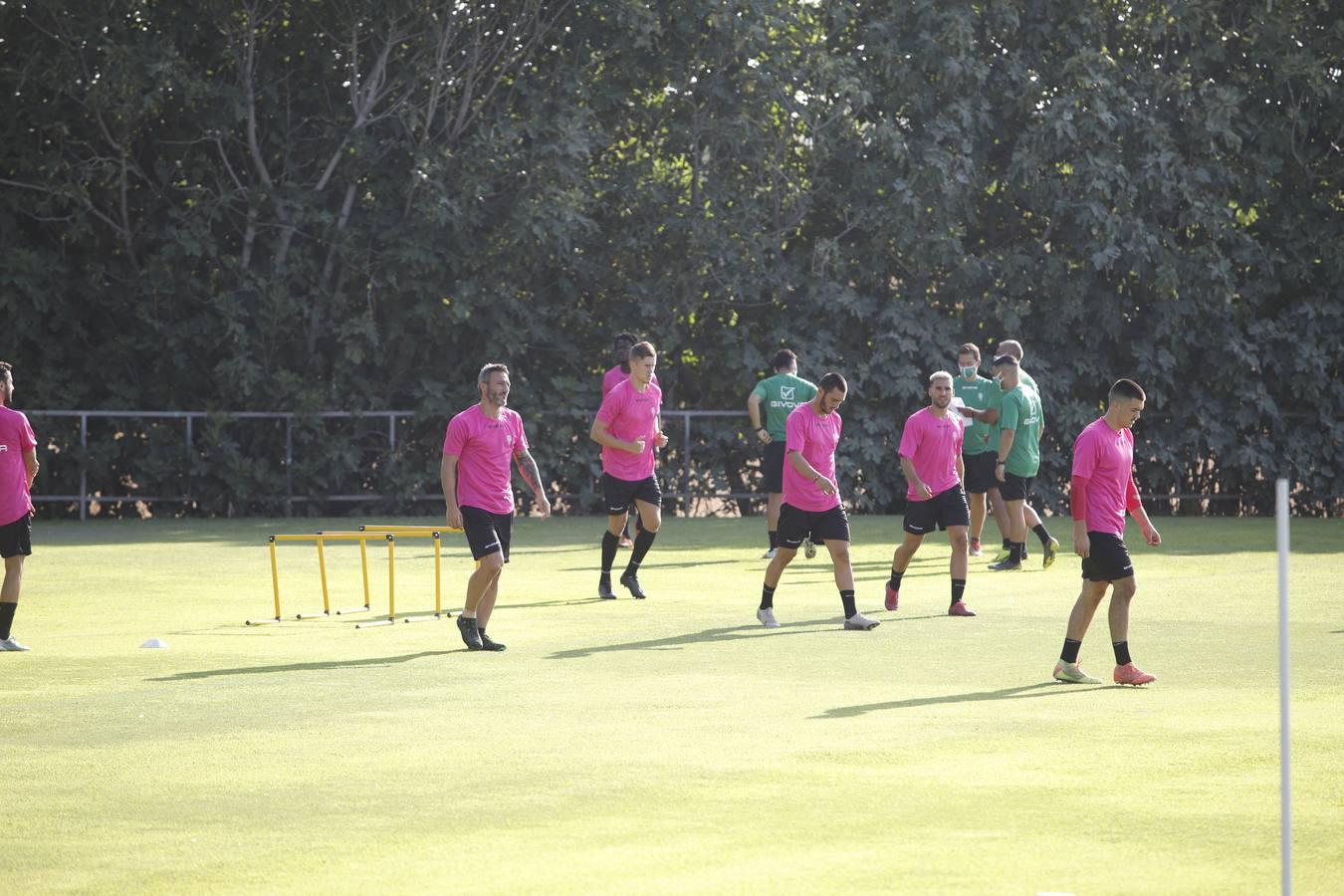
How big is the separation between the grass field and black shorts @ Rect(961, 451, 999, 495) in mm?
Result: 2617

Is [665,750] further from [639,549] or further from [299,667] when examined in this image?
[639,549]

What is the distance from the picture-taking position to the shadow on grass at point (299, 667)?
1120 cm

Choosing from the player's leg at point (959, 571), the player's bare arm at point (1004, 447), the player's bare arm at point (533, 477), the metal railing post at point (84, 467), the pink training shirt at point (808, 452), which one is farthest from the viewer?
the metal railing post at point (84, 467)

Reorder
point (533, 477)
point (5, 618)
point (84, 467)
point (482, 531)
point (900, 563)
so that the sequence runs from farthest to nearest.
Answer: point (84, 467), point (900, 563), point (533, 477), point (5, 618), point (482, 531)

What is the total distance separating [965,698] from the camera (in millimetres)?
10211

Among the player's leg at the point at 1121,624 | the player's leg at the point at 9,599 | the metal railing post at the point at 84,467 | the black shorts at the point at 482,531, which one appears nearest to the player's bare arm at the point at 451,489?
the black shorts at the point at 482,531

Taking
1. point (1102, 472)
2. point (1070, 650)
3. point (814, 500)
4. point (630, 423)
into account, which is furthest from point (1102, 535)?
point (630, 423)

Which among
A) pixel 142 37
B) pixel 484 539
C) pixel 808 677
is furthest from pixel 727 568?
pixel 142 37

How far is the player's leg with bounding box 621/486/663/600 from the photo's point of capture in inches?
619

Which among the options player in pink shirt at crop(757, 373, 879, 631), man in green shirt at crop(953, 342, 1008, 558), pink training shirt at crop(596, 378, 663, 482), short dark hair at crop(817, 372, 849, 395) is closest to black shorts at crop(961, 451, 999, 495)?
man in green shirt at crop(953, 342, 1008, 558)

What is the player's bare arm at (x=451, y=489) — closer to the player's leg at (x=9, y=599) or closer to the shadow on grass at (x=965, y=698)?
the player's leg at (x=9, y=599)

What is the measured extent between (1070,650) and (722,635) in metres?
3.05

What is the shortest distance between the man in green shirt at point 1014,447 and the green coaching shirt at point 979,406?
0.42ft

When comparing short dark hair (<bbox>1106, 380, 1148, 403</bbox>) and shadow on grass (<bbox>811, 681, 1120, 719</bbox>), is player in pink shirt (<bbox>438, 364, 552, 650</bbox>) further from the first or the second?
short dark hair (<bbox>1106, 380, 1148, 403</bbox>)
